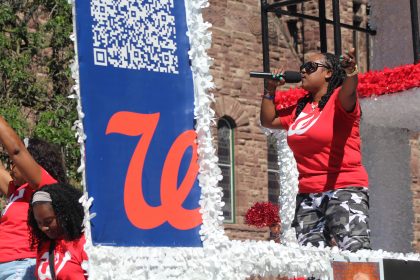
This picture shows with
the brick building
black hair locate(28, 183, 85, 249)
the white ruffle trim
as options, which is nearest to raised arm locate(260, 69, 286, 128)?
the white ruffle trim

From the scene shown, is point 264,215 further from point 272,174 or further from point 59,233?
point 59,233

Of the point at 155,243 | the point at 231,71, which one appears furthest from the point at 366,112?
the point at 231,71

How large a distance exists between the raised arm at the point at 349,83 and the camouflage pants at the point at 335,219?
1.38 feet

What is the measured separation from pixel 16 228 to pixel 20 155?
0.61m

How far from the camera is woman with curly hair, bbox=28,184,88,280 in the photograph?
4.79 m

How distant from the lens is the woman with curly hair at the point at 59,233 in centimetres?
479

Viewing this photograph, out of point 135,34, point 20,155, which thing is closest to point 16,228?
point 20,155

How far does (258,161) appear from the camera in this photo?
15930mm

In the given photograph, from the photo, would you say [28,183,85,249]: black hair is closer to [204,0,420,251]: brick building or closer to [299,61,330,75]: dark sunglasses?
[299,61,330,75]: dark sunglasses

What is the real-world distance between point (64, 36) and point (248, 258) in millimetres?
8124

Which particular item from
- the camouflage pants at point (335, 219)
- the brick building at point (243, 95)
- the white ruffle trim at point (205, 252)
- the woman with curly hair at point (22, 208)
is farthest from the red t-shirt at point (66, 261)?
the brick building at point (243, 95)

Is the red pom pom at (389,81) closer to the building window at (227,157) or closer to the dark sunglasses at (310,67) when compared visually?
the dark sunglasses at (310,67)

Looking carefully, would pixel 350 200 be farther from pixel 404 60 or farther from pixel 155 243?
pixel 404 60

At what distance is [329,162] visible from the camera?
529cm
